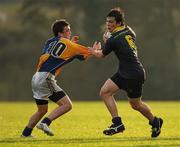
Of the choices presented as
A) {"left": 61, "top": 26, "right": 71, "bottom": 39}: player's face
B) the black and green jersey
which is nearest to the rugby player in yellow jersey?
{"left": 61, "top": 26, "right": 71, "bottom": 39}: player's face

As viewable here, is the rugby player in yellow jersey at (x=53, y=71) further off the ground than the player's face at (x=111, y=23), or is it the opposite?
the player's face at (x=111, y=23)

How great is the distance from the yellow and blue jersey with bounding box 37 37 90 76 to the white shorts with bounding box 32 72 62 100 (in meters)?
0.09

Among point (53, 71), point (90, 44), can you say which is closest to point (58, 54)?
point (53, 71)

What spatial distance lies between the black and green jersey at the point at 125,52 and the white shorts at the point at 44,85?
3.19 ft

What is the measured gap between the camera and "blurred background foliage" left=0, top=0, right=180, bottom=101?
55719mm

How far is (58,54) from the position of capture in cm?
1208

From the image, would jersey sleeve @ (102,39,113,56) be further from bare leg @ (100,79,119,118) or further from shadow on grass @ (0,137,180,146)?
shadow on grass @ (0,137,180,146)

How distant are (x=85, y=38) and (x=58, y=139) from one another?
47087 mm

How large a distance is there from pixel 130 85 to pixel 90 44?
148ft

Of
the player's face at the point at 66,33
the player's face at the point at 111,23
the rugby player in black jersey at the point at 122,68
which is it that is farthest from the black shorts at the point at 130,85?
the player's face at the point at 66,33

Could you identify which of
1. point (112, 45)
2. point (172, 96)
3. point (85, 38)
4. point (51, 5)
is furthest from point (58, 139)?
point (51, 5)

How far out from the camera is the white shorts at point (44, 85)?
12039 mm

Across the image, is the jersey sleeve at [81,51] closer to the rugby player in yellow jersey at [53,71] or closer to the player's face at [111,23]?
the rugby player in yellow jersey at [53,71]

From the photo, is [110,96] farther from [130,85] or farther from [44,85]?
[44,85]
